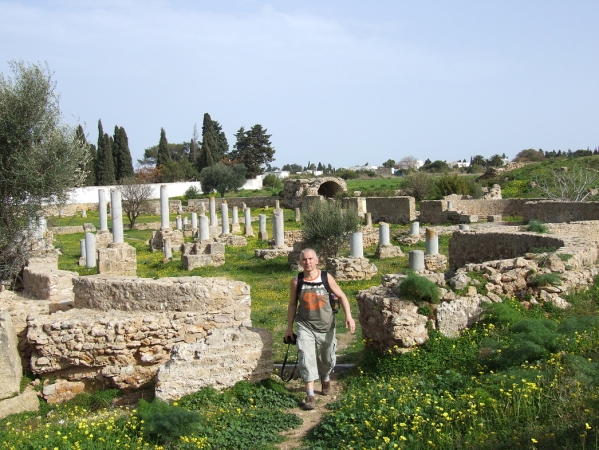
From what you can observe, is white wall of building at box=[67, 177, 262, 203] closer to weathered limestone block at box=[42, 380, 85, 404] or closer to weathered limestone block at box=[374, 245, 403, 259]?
weathered limestone block at box=[374, 245, 403, 259]

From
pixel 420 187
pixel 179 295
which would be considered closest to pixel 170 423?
pixel 179 295

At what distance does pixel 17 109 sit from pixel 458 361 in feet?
43.5

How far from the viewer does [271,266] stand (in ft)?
64.1

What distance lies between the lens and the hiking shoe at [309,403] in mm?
5974

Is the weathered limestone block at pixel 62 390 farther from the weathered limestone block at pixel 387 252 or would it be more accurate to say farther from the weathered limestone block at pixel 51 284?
the weathered limestone block at pixel 387 252

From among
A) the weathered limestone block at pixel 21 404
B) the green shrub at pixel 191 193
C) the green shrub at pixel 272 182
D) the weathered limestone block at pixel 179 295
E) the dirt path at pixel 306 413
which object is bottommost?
the weathered limestone block at pixel 21 404

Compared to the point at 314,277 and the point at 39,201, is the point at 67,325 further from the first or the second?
the point at 39,201

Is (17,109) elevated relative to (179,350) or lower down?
elevated

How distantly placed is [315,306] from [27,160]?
11582mm

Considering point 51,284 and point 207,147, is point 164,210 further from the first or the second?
point 207,147

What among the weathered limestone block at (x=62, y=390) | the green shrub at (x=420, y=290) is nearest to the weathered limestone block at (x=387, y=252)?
the green shrub at (x=420, y=290)

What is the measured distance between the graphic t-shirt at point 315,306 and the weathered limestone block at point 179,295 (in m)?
1.59

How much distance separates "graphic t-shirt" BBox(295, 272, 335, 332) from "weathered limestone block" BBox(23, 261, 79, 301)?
5.31 m

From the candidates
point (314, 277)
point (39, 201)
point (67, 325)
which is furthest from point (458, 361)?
point (39, 201)
